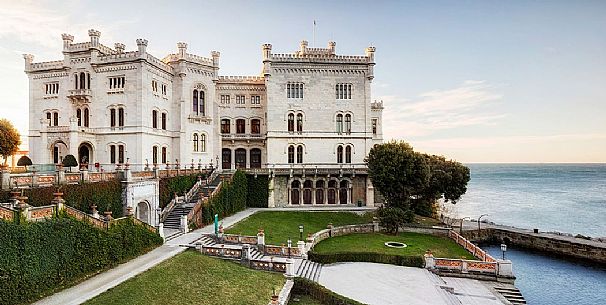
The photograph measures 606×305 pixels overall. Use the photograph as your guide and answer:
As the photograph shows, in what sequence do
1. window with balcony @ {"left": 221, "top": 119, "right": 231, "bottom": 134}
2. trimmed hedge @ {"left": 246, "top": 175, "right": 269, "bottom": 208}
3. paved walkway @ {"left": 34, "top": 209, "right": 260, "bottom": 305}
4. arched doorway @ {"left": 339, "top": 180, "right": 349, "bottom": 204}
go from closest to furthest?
paved walkway @ {"left": 34, "top": 209, "right": 260, "bottom": 305}
trimmed hedge @ {"left": 246, "top": 175, "right": 269, "bottom": 208}
arched doorway @ {"left": 339, "top": 180, "right": 349, "bottom": 204}
window with balcony @ {"left": 221, "top": 119, "right": 231, "bottom": 134}

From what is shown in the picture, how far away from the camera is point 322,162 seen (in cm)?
4503

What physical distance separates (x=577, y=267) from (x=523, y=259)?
13.2 ft

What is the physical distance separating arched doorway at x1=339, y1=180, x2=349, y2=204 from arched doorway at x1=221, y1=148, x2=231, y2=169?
44.7 ft

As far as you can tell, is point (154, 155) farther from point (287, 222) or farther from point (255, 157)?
point (287, 222)

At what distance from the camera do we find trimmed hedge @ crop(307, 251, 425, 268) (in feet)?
84.8

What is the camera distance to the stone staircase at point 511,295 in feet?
71.6

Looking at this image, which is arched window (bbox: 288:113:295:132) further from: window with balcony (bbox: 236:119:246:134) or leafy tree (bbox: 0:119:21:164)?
leafy tree (bbox: 0:119:21:164)

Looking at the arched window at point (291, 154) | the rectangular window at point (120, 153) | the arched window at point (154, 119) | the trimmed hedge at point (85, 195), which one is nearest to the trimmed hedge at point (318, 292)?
the trimmed hedge at point (85, 195)

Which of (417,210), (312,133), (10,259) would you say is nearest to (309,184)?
(312,133)

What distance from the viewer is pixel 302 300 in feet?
63.0

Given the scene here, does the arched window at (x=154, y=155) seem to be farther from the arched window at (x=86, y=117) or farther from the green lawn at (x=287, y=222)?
the green lawn at (x=287, y=222)

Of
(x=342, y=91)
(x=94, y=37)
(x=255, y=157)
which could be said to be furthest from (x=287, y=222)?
(x=94, y=37)

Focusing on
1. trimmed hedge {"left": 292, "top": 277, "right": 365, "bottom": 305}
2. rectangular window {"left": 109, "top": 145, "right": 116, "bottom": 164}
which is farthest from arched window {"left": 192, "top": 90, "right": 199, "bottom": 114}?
trimmed hedge {"left": 292, "top": 277, "right": 365, "bottom": 305}

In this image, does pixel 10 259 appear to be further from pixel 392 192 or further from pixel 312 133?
pixel 312 133
